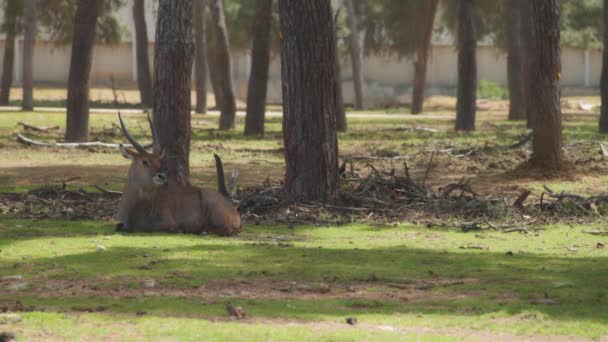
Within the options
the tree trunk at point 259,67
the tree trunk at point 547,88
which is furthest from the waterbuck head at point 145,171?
the tree trunk at point 259,67

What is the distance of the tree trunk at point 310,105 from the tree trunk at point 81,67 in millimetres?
9567

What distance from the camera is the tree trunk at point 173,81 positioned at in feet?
48.8

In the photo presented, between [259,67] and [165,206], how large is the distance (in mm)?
16227

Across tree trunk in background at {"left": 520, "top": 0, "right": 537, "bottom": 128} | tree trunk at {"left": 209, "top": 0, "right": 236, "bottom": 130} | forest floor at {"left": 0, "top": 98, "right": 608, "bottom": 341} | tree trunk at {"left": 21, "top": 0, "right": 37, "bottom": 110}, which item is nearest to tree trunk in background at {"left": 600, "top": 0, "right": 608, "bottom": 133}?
tree trunk in background at {"left": 520, "top": 0, "right": 537, "bottom": 128}

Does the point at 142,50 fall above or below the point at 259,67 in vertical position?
above

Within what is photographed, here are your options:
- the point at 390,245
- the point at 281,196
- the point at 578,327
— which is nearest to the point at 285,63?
the point at 281,196

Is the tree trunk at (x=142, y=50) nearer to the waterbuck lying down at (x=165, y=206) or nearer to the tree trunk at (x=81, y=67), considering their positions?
the tree trunk at (x=81, y=67)

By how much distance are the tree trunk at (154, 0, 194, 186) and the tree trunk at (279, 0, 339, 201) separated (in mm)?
1411

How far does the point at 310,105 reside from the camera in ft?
47.1

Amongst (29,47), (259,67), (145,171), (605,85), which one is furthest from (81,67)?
(29,47)

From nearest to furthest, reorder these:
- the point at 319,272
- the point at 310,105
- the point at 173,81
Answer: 1. the point at 319,272
2. the point at 310,105
3. the point at 173,81

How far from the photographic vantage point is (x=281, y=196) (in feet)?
47.0

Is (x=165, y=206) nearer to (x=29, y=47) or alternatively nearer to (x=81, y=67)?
(x=81, y=67)

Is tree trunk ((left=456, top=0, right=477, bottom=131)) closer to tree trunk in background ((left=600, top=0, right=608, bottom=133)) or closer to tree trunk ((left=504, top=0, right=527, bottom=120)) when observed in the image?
tree trunk in background ((left=600, top=0, right=608, bottom=133))
